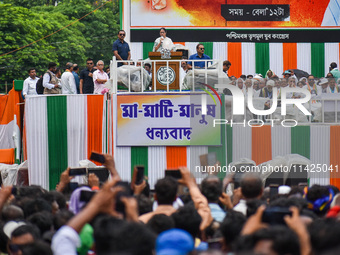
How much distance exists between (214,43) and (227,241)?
1932 centimetres

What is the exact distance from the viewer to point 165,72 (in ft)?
55.6

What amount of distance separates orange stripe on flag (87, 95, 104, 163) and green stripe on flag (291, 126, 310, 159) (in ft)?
14.1

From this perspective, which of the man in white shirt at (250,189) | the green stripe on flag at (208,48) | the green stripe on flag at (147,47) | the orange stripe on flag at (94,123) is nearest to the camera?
the man in white shirt at (250,189)

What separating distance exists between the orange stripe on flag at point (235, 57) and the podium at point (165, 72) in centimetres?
803

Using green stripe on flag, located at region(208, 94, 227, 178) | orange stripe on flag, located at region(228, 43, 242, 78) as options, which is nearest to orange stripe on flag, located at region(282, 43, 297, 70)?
orange stripe on flag, located at region(228, 43, 242, 78)

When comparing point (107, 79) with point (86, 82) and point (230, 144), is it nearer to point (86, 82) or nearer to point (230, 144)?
point (86, 82)

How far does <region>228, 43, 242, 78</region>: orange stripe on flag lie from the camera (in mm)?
24938

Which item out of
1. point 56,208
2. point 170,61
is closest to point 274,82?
point 170,61

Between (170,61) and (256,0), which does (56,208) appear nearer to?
(170,61)

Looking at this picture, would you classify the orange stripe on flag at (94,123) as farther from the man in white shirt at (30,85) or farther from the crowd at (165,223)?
the crowd at (165,223)

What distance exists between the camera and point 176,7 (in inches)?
961

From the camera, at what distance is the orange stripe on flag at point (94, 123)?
60.2ft

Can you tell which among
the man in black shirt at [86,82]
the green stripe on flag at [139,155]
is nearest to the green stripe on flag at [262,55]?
the man in black shirt at [86,82]

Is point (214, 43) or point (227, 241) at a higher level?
point (214, 43)
